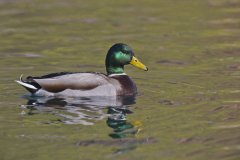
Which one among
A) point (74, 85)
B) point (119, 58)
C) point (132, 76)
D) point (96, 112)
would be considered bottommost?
point (132, 76)

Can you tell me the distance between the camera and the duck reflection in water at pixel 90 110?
12.1 m

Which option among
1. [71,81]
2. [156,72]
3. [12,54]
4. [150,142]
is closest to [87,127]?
[150,142]

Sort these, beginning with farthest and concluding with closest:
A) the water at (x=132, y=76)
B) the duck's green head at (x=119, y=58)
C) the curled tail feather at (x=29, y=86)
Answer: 1. the duck's green head at (x=119, y=58)
2. the curled tail feather at (x=29, y=86)
3. the water at (x=132, y=76)

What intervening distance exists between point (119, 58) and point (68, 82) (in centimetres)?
131

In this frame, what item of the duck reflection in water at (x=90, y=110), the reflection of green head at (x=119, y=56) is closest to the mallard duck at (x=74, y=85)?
the duck reflection in water at (x=90, y=110)

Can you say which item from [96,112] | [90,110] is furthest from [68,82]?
[96,112]

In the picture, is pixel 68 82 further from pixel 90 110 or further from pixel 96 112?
pixel 96 112

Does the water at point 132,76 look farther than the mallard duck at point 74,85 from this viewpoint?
No

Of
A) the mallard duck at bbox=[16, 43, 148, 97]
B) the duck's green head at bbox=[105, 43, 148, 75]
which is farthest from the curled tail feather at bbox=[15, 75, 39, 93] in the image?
the duck's green head at bbox=[105, 43, 148, 75]

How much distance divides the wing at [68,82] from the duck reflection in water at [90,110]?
7.9 inches

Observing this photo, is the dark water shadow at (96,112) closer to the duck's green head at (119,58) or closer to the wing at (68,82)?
the wing at (68,82)

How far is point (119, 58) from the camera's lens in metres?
15.1

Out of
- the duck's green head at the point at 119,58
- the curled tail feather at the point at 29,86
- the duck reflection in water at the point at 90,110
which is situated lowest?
the duck reflection in water at the point at 90,110

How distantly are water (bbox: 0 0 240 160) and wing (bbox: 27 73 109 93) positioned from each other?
0.27 metres
